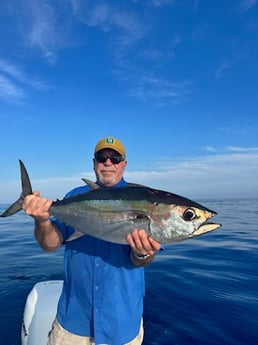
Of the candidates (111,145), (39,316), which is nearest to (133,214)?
(111,145)

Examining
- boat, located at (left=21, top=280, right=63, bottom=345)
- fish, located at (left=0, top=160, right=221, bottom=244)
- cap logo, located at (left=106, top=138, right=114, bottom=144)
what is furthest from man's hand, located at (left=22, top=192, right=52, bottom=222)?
boat, located at (left=21, top=280, right=63, bottom=345)

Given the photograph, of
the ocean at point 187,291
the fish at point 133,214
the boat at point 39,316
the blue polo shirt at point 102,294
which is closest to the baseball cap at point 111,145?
the fish at point 133,214

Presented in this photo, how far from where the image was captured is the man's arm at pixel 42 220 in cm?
331

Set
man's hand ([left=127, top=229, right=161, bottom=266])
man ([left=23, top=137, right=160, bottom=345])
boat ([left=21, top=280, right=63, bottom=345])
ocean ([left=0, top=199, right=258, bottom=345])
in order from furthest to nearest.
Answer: ocean ([left=0, top=199, right=258, bottom=345])
boat ([left=21, top=280, right=63, bottom=345])
man ([left=23, top=137, right=160, bottom=345])
man's hand ([left=127, top=229, right=161, bottom=266])

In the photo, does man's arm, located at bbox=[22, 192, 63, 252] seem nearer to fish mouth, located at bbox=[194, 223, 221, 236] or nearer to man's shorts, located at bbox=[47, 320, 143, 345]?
man's shorts, located at bbox=[47, 320, 143, 345]

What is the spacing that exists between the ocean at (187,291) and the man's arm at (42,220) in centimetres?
313

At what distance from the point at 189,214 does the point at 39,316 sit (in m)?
3.08

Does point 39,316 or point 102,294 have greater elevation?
point 102,294

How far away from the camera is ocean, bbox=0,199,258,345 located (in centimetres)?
567

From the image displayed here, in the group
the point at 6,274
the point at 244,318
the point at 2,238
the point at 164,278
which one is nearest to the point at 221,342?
the point at 244,318

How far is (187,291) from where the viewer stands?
756 cm

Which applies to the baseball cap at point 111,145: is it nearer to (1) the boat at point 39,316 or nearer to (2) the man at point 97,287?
Answer: (2) the man at point 97,287

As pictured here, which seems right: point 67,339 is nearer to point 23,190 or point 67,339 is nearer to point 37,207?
point 37,207

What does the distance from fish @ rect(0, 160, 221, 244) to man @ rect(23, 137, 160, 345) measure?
0.45 feet
